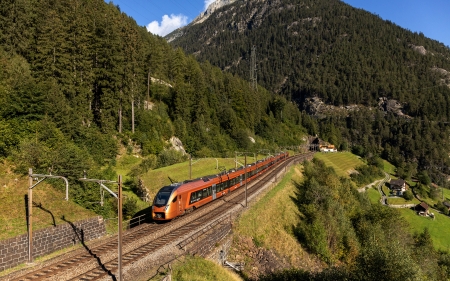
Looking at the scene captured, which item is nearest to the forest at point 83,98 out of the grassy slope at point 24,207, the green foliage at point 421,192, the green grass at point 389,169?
the grassy slope at point 24,207

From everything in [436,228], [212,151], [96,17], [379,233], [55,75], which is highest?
[96,17]

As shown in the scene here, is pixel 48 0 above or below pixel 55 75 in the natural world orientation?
above

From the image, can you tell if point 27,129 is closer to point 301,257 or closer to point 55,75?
point 55,75

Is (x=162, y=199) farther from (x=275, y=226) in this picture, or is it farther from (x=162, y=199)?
(x=275, y=226)

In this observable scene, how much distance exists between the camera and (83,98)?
45188mm

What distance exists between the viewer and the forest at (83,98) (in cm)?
3256

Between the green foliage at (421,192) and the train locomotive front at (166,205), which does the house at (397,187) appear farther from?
the train locomotive front at (166,205)

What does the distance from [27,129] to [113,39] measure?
24369 millimetres

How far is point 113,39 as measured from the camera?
51656 mm

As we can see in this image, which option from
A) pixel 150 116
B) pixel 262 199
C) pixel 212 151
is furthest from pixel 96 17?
pixel 262 199

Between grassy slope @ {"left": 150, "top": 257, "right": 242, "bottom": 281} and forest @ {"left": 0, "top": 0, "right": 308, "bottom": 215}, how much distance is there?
1407cm

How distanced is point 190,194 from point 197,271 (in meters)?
11.7

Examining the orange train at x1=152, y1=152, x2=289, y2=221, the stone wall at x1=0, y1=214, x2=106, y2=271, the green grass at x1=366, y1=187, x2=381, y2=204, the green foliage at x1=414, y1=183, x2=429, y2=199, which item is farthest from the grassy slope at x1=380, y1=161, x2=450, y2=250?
the stone wall at x1=0, y1=214, x2=106, y2=271

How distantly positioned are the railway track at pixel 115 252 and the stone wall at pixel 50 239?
7.41 feet
